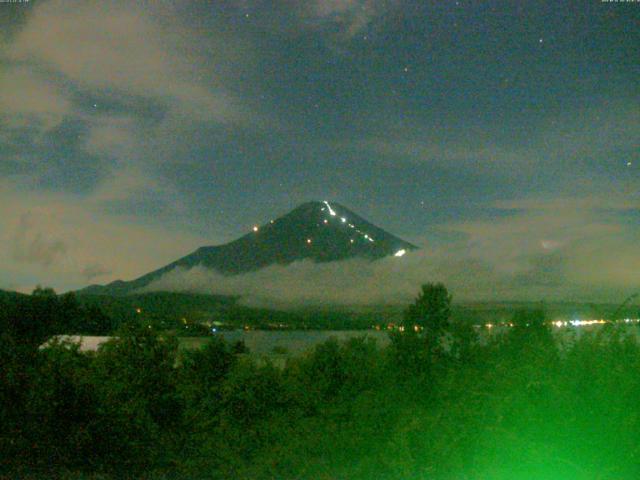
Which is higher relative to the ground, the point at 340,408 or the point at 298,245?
the point at 298,245

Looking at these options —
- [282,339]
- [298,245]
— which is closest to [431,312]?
[282,339]

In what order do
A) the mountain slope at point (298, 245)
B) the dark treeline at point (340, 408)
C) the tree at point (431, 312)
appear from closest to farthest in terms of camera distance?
the dark treeline at point (340, 408) → the tree at point (431, 312) → the mountain slope at point (298, 245)

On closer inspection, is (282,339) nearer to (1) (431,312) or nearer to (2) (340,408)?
(1) (431,312)

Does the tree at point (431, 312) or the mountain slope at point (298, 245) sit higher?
the mountain slope at point (298, 245)

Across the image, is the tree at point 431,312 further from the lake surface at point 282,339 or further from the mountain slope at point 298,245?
the mountain slope at point 298,245

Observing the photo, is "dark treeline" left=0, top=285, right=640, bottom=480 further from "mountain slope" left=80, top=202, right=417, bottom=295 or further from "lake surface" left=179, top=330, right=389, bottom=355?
"mountain slope" left=80, top=202, right=417, bottom=295

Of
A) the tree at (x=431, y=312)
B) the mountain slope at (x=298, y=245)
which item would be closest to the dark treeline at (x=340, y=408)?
the tree at (x=431, y=312)

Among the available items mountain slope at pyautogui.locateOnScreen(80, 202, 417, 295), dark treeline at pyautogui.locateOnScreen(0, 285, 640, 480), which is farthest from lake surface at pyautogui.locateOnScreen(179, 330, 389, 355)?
mountain slope at pyautogui.locateOnScreen(80, 202, 417, 295)
